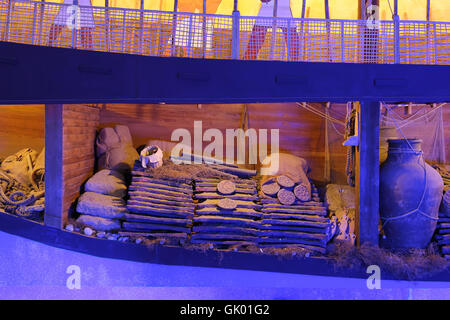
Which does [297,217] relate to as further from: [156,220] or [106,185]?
[106,185]

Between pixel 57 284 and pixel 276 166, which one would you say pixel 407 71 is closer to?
pixel 276 166

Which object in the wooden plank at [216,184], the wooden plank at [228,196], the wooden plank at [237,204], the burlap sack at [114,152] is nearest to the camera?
the wooden plank at [237,204]

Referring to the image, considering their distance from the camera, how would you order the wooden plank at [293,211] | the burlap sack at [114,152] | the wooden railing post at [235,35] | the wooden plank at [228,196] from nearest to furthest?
the wooden railing post at [235,35] → the wooden plank at [293,211] → the wooden plank at [228,196] → the burlap sack at [114,152]

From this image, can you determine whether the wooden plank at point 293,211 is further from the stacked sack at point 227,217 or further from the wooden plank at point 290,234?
the wooden plank at point 290,234

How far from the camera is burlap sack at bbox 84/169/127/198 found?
650 centimetres

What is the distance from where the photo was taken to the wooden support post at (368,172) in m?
5.71

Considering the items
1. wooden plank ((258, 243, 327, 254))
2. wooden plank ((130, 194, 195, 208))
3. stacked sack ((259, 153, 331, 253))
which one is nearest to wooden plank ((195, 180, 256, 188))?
stacked sack ((259, 153, 331, 253))

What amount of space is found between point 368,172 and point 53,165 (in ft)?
17.0

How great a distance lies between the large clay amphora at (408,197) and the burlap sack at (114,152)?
477 cm

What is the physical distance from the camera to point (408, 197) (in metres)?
5.91

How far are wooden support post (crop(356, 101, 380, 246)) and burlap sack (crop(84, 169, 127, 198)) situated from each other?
165 inches

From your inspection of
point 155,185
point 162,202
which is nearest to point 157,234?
point 162,202
